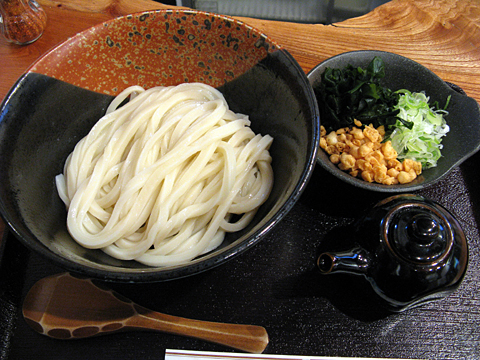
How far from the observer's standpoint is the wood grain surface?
6.12 feet

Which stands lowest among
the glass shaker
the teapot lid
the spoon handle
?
the spoon handle

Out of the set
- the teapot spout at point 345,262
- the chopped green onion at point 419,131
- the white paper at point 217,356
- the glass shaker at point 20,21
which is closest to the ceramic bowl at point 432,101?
the chopped green onion at point 419,131

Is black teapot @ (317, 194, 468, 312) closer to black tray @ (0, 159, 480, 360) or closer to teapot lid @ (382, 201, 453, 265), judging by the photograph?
teapot lid @ (382, 201, 453, 265)

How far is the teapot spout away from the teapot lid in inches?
4.0

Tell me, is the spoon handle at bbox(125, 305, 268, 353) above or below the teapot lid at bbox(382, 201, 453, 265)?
below

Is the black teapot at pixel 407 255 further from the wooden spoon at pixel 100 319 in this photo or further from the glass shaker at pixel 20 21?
the glass shaker at pixel 20 21

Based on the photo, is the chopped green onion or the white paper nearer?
the white paper

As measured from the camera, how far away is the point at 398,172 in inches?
57.9

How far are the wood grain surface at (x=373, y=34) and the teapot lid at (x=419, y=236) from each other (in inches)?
39.0

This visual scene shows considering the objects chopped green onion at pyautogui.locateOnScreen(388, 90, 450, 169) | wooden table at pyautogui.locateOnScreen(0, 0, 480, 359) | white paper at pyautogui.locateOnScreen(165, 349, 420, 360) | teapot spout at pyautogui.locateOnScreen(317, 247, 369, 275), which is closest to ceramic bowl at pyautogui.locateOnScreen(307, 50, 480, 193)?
chopped green onion at pyautogui.locateOnScreen(388, 90, 450, 169)

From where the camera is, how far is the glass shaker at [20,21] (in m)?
1.83

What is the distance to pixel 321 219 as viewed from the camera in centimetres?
147

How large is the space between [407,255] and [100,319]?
1026 millimetres

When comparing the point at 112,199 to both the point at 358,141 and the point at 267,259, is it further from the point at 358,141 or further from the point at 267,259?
the point at 358,141
